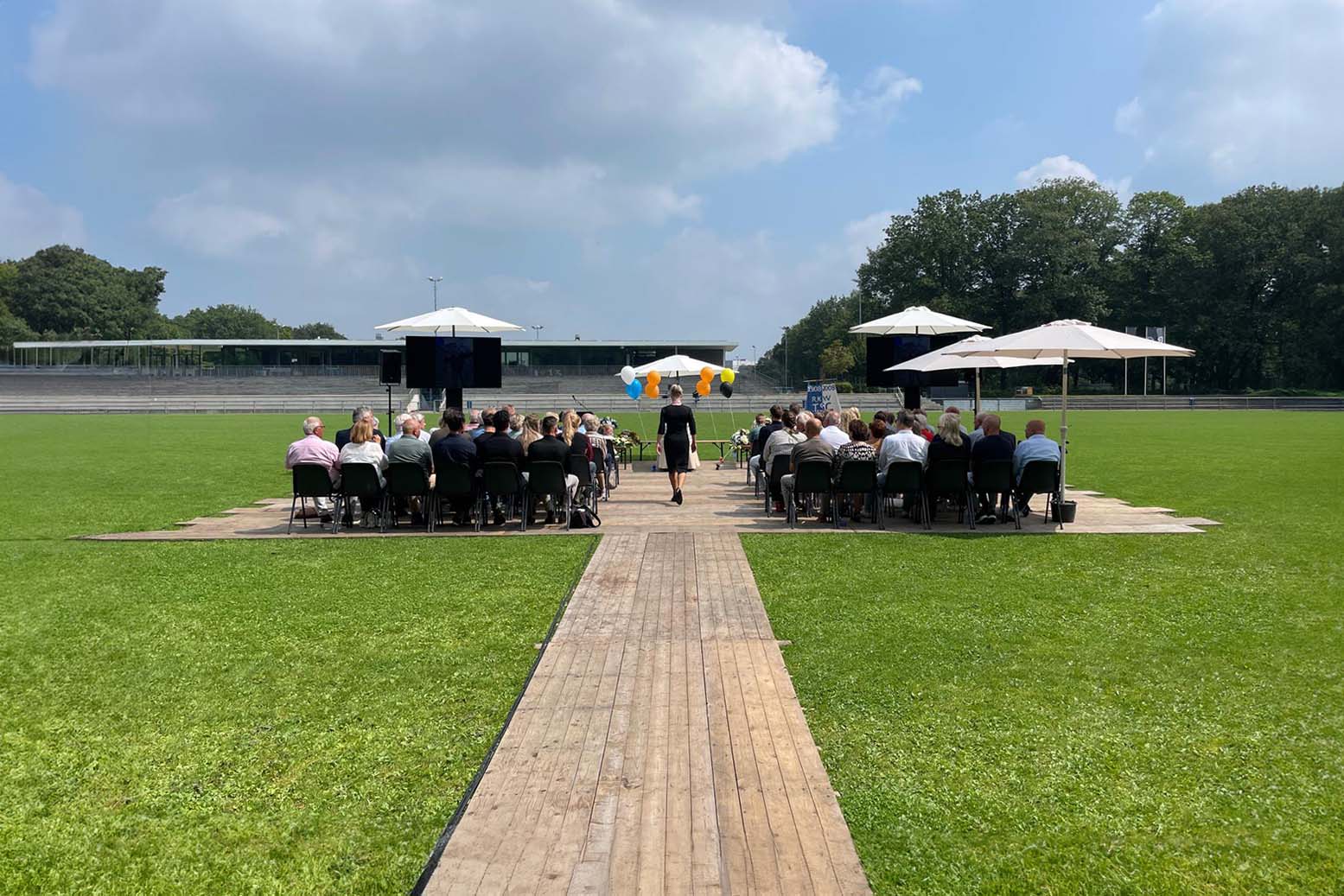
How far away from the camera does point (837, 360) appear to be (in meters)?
85.2

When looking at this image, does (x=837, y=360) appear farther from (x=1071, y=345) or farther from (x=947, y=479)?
(x=947, y=479)

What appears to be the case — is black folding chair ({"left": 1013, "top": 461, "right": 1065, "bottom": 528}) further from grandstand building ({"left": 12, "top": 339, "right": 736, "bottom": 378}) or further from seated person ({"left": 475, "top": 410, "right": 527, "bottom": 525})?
grandstand building ({"left": 12, "top": 339, "right": 736, "bottom": 378})

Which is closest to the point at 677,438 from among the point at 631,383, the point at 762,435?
the point at 762,435

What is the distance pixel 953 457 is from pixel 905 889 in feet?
25.9

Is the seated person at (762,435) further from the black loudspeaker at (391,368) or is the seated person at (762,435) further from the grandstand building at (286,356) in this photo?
the grandstand building at (286,356)

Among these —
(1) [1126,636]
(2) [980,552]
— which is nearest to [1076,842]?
(1) [1126,636]

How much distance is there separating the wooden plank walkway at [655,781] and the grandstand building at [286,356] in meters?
70.6

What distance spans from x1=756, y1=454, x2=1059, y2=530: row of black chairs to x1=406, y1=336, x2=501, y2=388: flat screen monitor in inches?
240

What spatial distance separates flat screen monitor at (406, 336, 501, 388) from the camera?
14438 millimetres

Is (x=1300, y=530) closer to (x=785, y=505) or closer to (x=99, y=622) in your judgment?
(x=785, y=505)

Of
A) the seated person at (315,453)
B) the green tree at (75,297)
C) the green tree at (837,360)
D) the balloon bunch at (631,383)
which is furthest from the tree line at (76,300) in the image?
the seated person at (315,453)

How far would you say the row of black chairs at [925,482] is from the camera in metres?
10.0

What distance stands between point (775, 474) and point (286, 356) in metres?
74.8

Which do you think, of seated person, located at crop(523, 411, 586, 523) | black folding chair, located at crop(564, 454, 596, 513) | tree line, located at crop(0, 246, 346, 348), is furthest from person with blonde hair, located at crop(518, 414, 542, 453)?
tree line, located at crop(0, 246, 346, 348)
